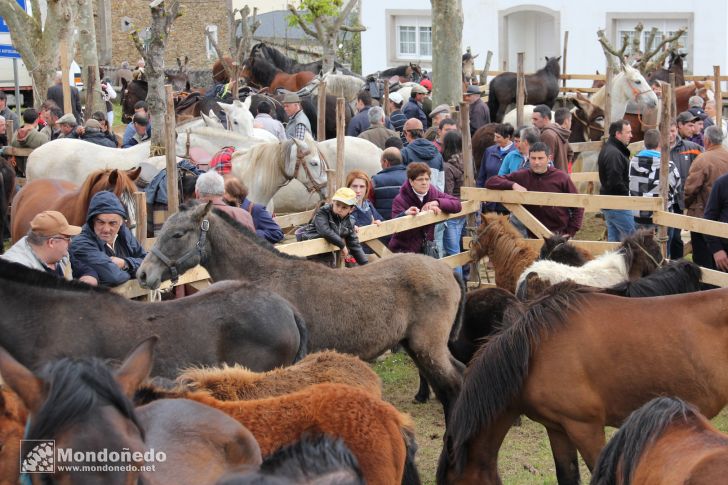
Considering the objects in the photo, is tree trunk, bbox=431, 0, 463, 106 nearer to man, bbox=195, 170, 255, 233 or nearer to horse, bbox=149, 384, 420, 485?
man, bbox=195, 170, 255, 233

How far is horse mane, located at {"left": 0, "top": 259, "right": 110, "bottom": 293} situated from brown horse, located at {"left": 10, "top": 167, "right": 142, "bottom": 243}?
2.79 m

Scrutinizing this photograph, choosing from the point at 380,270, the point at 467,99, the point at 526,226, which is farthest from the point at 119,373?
the point at 467,99

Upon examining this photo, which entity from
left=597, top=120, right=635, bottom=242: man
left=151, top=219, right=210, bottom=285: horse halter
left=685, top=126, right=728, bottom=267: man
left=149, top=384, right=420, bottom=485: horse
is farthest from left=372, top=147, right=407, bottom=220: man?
left=149, top=384, right=420, bottom=485: horse

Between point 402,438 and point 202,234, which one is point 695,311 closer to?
point 402,438

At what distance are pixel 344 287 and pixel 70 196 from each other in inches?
125

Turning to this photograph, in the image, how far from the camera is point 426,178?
29.7 ft

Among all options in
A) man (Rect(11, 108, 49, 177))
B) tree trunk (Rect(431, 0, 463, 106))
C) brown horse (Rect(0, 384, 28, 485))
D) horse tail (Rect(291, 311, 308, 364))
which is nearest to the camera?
brown horse (Rect(0, 384, 28, 485))

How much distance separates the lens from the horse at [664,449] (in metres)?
3.54

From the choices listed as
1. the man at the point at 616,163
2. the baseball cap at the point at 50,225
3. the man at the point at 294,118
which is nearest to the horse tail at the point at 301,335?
the baseball cap at the point at 50,225

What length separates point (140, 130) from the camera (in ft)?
46.3

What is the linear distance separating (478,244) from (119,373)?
6.27 metres

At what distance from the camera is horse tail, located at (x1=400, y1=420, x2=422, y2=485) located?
4.41 meters

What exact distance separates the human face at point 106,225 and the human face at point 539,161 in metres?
4.61

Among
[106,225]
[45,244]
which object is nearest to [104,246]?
[106,225]
